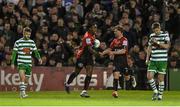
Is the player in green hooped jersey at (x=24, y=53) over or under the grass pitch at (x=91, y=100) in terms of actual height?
over

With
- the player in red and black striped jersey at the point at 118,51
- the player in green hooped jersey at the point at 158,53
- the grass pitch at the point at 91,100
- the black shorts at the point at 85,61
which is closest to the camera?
the grass pitch at the point at 91,100

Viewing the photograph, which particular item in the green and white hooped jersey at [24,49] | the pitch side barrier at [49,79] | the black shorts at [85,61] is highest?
the green and white hooped jersey at [24,49]

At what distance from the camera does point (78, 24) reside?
25.8m

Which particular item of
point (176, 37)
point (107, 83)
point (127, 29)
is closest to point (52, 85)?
point (107, 83)

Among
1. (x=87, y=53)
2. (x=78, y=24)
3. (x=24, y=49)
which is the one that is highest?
(x=78, y=24)

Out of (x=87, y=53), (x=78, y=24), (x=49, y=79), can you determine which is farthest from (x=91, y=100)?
(x=78, y=24)

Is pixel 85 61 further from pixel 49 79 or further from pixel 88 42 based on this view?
pixel 49 79

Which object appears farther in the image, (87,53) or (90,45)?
(87,53)

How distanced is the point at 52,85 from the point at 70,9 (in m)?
3.49

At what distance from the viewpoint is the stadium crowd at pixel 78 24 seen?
2461 centimetres

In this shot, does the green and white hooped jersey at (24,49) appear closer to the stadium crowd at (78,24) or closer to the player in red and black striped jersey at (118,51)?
the player in red and black striped jersey at (118,51)

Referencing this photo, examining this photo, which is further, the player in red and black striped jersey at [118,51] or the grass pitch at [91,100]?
the player in red and black striped jersey at [118,51]

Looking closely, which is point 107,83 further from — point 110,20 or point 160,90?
point 160,90

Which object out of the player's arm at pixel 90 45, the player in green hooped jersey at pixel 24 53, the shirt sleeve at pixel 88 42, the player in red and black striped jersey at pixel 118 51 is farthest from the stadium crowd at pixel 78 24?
the shirt sleeve at pixel 88 42
